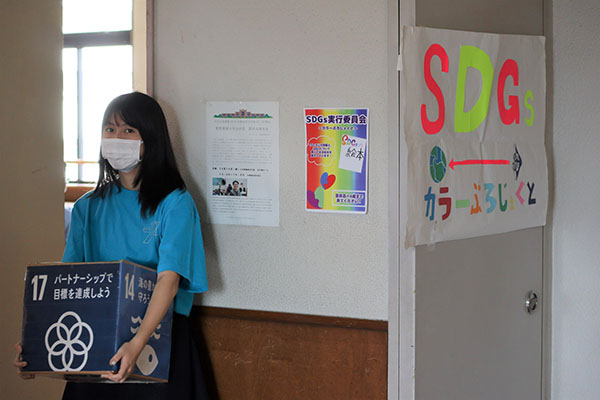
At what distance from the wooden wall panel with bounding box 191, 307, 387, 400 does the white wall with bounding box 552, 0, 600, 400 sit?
3.08 ft

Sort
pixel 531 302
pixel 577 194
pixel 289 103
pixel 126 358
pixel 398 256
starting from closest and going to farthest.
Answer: pixel 126 358
pixel 398 256
pixel 289 103
pixel 531 302
pixel 577 194

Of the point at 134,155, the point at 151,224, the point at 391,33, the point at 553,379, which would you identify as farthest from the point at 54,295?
the point at 553,379

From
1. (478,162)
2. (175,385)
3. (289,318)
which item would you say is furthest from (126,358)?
(478,162)

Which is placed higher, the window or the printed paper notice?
the window

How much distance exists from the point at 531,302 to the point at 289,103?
104 cm

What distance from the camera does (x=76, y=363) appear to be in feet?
4.63

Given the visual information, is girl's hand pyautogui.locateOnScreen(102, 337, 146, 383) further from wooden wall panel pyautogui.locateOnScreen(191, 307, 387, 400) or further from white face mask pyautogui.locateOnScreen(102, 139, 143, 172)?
white face mask pyautogui.locateOnScreen(102, 139, 143, 172)

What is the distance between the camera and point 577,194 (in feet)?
7.12

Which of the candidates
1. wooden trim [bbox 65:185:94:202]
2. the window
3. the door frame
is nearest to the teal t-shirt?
the door frame

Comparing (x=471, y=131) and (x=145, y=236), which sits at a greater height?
(x=471, y=131)

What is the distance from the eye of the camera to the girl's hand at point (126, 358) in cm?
139

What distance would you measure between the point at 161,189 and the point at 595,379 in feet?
5.36

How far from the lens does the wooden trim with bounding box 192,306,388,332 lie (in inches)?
64.2

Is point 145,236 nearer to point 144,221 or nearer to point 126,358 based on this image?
point 144,221
